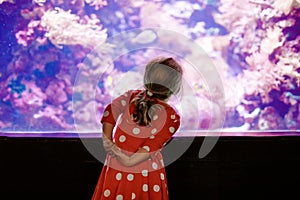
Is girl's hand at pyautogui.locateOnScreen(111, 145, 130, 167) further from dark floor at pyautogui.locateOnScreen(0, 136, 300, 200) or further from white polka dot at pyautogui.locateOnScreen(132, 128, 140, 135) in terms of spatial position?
dark floor at pyautogui.locateOnScreen(0, 136, 300, 200)

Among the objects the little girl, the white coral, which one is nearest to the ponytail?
the little girl

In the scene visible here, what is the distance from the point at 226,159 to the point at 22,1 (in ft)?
4.67

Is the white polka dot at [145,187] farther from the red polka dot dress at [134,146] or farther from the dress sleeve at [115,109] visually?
the dress sleeve at [115,109]

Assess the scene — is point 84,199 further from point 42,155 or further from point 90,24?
point 90,24

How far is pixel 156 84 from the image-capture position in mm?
1714

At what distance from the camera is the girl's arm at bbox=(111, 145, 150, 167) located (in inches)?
68.6

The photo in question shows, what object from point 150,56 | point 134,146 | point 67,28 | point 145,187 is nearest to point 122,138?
point 134,146

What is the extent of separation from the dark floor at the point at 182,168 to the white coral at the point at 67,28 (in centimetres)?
55

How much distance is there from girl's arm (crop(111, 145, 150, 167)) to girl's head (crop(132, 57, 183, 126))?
0.12 meters

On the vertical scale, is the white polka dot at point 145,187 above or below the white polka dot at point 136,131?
below

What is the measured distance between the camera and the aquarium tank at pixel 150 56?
2.45 metres

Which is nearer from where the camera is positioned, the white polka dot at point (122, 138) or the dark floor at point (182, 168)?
the white polka dot at point (122, 138)

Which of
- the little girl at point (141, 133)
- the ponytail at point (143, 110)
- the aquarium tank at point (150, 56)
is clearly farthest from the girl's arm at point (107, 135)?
the aquarium tank at point (150, 56)

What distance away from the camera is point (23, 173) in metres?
2.49
